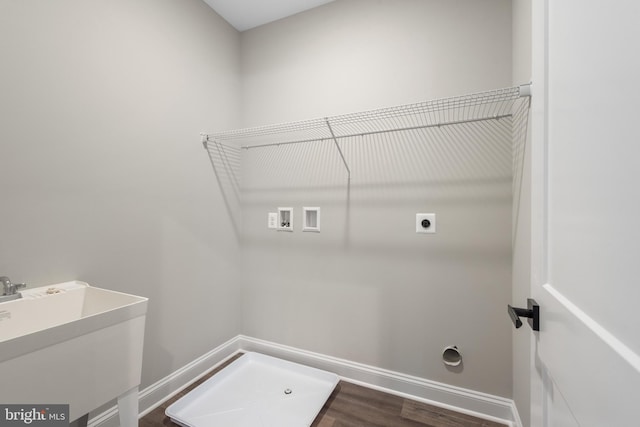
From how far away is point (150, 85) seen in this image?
1554 mm

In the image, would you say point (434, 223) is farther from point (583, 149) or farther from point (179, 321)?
point (179, 321)

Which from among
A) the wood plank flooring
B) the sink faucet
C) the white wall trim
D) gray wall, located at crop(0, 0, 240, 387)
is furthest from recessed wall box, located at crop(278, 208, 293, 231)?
the sink faucet

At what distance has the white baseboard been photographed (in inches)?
57.2

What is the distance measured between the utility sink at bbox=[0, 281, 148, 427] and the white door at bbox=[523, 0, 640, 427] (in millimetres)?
1273

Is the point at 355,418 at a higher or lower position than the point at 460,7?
lower

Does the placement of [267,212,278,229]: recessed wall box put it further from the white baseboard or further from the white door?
the white door

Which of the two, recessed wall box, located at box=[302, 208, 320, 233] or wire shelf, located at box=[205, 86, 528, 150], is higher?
wire shelf, located at box=[205, 86, 528, 150]

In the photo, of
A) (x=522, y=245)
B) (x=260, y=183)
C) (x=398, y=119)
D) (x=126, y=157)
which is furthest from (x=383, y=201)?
(x=126, y=157)

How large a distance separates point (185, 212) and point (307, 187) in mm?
814

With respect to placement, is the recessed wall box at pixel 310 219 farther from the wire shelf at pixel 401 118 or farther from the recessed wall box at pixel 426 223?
the recessed wall box at pixel 426 223

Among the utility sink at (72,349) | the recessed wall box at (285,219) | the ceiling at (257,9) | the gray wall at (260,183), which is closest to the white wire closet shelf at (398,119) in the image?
the gray wall at (260,183)

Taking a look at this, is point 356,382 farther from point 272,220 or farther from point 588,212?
point 588,212

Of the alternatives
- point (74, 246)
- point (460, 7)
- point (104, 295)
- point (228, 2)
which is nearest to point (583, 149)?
point (460, 7)

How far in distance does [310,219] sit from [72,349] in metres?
1.36
